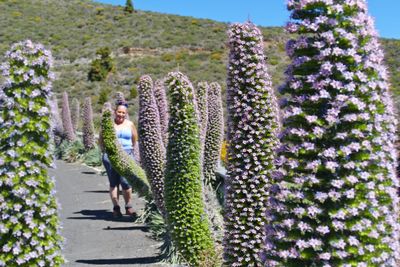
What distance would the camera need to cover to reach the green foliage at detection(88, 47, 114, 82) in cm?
4028

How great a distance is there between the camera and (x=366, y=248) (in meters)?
2.90

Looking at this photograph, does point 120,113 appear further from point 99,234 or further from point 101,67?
point 101,67

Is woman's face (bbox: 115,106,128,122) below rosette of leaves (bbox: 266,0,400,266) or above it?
above

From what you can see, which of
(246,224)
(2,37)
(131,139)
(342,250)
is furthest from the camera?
(2,37)

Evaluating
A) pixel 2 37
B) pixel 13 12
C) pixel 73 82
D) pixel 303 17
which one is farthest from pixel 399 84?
pixel 13 12

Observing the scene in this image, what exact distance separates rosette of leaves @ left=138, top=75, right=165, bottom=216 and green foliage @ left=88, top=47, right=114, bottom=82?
108 ft

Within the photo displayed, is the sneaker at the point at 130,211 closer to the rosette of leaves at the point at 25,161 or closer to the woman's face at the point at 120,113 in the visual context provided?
the woman's face at the point at 120,113

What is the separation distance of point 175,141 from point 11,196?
261 centimetres

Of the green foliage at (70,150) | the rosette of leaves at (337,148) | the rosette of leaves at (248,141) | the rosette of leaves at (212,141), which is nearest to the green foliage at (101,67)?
the green foliage at (70,150)

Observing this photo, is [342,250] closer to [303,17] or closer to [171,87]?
[303,17]

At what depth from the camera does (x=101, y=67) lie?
1601 inches

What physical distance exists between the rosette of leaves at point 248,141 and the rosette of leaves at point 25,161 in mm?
1812

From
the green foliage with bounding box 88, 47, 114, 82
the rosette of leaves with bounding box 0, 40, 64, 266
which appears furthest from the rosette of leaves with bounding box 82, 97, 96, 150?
the green foliage with bounding box 88, 47, 114, 82

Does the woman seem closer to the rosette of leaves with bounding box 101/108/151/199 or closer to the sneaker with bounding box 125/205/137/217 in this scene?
the sneaker with bounding box 125/205/137/217
